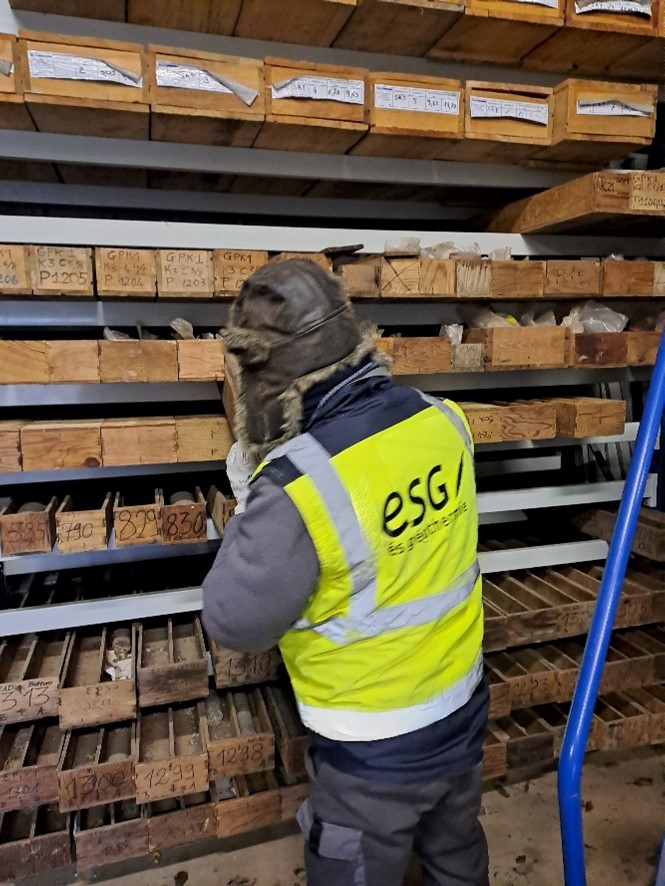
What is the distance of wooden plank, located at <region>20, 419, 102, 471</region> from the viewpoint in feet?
6.01

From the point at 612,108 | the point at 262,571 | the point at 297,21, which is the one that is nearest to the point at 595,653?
the point at 262,571

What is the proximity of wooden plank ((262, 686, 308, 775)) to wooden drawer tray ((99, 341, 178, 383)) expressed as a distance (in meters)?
1.27

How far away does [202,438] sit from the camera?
198cm

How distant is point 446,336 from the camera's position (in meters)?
2.25

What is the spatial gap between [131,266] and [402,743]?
1.48 meters

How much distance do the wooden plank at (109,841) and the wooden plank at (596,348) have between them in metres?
2.17

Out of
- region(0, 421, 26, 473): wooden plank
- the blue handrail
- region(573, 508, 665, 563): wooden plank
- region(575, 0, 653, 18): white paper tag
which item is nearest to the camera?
the blue handrail

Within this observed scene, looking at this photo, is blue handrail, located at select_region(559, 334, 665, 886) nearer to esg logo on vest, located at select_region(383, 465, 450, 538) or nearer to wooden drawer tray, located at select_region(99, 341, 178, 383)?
esg logo on vest, located at select_region(383, 465, 450, 538)

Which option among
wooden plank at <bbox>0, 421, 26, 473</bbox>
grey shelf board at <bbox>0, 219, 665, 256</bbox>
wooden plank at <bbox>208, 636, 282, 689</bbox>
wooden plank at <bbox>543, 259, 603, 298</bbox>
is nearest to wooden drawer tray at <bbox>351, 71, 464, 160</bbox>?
grey shelf board at <bbox>0, 219, 665, 256</bbox>

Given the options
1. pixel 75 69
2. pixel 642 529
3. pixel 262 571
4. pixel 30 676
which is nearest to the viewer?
pixel 262 571

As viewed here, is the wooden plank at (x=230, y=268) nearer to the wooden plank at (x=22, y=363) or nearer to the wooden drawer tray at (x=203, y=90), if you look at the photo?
the wooden drawer tray at (x=203, y=90)

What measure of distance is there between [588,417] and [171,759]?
1819 mm

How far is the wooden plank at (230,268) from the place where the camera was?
1908 millimetres

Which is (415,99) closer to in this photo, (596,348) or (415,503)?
(596,348)
